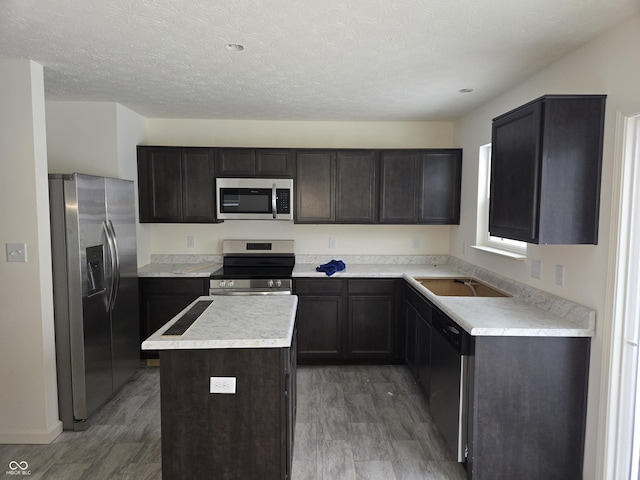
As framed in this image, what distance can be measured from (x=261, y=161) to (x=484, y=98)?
2149 millimetres

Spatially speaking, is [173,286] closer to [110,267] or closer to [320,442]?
[110,267]

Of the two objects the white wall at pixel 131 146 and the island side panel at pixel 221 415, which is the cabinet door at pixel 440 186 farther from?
the white wall at pixel 131 146

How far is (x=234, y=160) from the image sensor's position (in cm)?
408

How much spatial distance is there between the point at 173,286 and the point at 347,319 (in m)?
1.72

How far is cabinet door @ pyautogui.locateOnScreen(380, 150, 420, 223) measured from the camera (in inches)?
162

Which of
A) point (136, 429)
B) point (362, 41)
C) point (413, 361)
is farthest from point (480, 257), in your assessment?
point (136, 429)

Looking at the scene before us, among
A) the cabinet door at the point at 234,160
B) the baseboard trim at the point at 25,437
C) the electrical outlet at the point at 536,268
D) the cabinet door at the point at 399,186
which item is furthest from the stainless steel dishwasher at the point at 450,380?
the baseboard trim at the point at 25,437

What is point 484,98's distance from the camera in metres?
3.36

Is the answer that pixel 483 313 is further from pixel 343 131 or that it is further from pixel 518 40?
pixel 343 131

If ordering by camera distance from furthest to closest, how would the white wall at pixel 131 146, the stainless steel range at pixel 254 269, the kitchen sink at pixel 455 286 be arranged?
the stainless steel range at pixel 254 269 < the white wall at pixel 131 146 < the kitchen sink at pixel 455 286

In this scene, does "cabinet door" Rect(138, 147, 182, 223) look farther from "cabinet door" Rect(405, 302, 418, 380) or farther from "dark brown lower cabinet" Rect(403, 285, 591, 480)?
"dark brown lower cabinet" Rect(403, 285, 591, 480)

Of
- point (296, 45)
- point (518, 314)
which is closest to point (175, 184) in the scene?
point (296, 45)

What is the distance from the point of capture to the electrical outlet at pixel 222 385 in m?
1.93

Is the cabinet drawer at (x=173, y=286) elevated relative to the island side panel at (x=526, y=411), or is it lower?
elevated
